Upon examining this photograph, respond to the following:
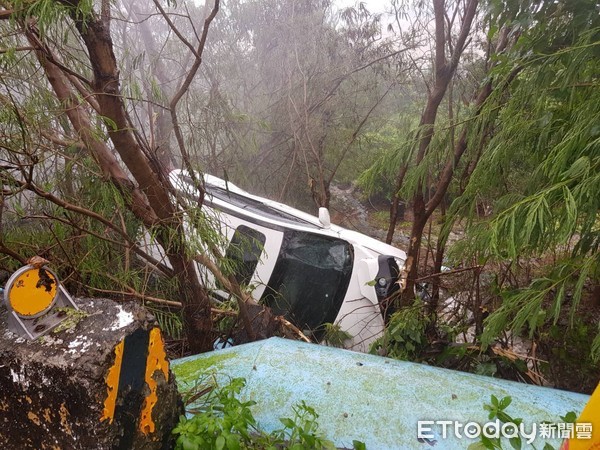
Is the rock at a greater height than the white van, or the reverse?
the white van

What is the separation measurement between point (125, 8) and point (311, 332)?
449cm

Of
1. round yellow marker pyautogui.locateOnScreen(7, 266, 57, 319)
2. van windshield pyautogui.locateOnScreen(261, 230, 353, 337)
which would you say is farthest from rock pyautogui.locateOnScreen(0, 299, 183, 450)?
van windshield pyautogui.locateOnScreen(261, 230, 353, 337)

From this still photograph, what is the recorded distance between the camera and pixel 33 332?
4.41 feet

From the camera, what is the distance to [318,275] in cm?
435

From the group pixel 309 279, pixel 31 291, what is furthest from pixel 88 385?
pixel 309 279

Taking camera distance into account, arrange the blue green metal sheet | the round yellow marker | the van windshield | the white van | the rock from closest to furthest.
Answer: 1. the rock
2. the round yellow marker
3. the blue green metal sheet
4. the white van
5. the van windshield

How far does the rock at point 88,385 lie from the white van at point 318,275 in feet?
8.46

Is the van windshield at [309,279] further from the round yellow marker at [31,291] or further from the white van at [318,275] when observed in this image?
the round yellow marker at [31,291]

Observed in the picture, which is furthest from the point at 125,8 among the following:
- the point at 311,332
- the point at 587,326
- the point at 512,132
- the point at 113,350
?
the point at 587,326

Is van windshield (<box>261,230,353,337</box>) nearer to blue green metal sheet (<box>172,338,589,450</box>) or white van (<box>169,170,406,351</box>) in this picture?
white van (<box>169,170,406,351</box>)

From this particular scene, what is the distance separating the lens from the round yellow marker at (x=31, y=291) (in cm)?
134

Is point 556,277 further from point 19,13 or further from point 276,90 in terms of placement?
point 276,90

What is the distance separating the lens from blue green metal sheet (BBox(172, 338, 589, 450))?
1.69 metres

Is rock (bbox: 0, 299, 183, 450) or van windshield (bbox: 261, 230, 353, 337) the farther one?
van windshield (bbox: 261, 230, 353, 337)
